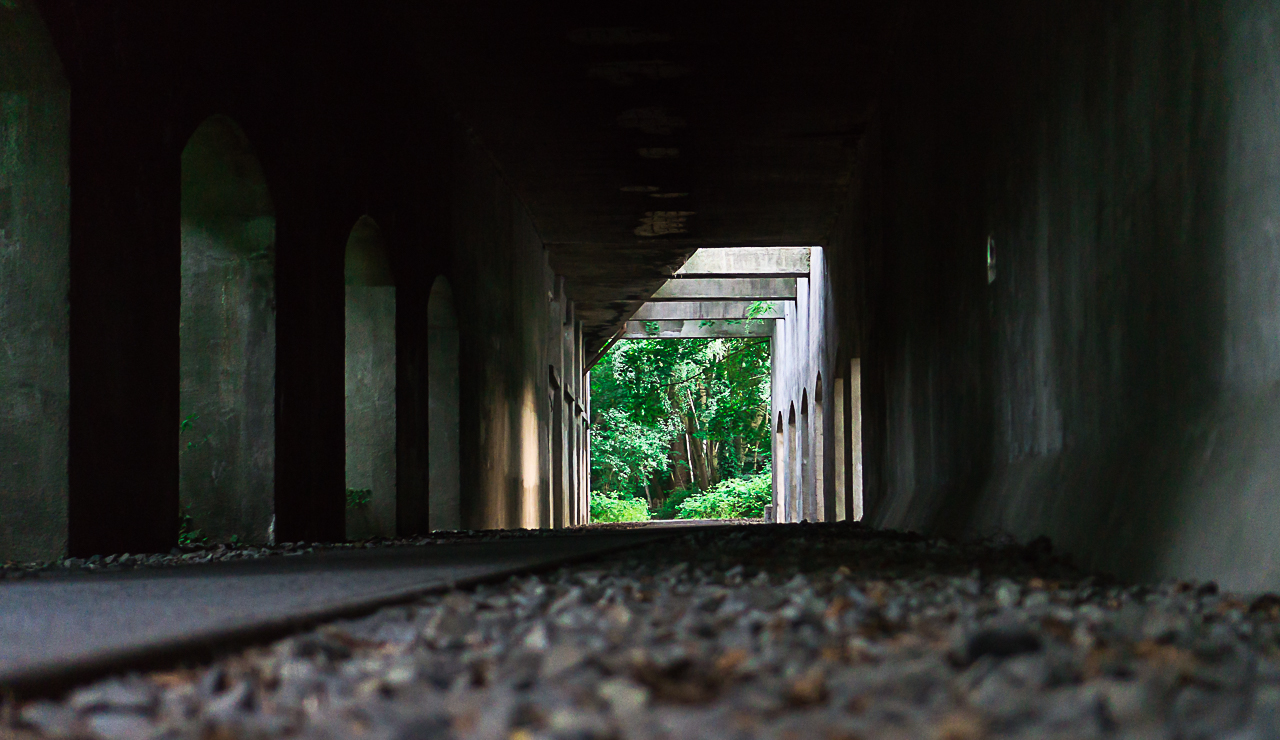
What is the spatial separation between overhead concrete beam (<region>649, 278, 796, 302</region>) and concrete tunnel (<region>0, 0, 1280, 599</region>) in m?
8.94

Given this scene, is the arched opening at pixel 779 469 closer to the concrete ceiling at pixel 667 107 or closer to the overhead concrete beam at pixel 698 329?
the overhead concrete beam at pixel 698 329

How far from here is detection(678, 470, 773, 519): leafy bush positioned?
3688cm

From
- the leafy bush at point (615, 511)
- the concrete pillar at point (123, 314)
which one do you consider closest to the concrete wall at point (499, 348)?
the concrete pillar at point (123, 314)

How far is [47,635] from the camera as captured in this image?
2453mm

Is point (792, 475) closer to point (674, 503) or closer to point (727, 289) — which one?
point (727, 289)

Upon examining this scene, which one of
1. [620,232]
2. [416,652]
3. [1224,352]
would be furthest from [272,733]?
[620,232]

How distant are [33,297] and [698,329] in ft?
80.7

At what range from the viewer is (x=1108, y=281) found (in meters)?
4.66

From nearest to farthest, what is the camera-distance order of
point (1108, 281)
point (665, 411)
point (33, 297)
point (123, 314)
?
point (1108, 281)
point (33, 297)
point (123, 314)
point (665, 411)

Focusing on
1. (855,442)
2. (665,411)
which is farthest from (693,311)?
(665,411)

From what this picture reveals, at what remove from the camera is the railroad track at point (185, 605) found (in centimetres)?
204

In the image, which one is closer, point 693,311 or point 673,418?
point 693,311

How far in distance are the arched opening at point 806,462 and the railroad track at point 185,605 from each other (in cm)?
1654

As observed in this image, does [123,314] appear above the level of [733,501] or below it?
above
